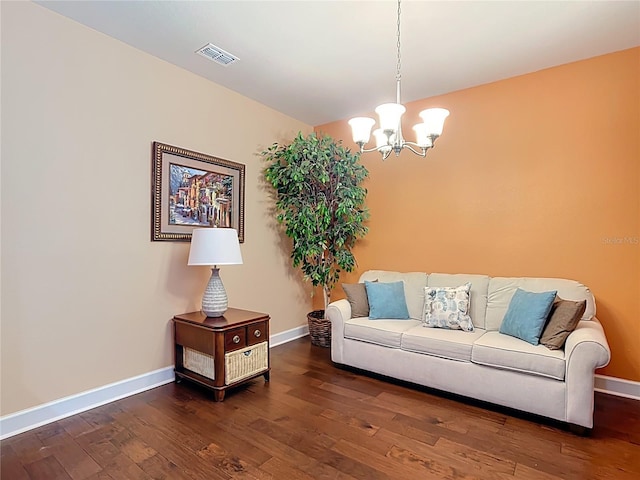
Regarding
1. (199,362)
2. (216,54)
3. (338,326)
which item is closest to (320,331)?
(338,326)

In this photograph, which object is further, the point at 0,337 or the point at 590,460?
the point at 0,337

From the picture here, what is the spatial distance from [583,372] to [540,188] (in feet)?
5.53

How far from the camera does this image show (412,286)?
3486 mm

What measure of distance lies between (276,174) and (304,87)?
0.94 meters

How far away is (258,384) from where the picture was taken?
9.69 feet

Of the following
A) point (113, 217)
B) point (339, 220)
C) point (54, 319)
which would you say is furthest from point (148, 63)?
point (339, 220)

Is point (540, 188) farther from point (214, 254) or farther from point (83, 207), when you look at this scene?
point (83, 207)

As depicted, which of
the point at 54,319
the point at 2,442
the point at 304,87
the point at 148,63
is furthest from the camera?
the point at 304,87

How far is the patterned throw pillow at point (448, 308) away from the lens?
294 centimetres

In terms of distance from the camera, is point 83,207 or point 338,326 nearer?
point 83,207

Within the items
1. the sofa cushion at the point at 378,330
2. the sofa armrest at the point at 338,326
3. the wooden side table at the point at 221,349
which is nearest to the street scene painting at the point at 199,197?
the wooden side table at the point at 221,349

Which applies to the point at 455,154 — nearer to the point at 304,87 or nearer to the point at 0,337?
the point at 304,87

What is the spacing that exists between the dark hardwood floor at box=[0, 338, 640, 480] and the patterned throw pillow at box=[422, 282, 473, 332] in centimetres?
58

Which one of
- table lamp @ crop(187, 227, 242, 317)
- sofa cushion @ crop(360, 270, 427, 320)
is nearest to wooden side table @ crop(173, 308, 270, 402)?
table lamp @ crop(187, 227, 242, 317)
